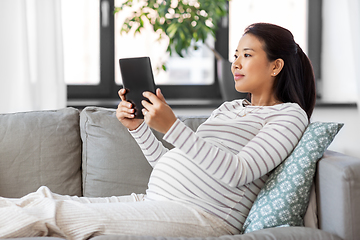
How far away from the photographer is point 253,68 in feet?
4.21

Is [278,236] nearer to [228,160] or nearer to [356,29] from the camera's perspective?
[228,160]

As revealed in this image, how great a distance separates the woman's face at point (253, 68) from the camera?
1282 millimetres

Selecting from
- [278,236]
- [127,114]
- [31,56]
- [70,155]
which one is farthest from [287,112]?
[31,56]

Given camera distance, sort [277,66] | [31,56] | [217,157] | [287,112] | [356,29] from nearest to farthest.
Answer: [217,157] < [287,112] < [277,66] < [31,56] < [356,29]

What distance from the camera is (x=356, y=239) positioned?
97 centimetres

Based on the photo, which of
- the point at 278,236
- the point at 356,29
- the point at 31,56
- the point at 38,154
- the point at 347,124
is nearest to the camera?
the point at 278,236

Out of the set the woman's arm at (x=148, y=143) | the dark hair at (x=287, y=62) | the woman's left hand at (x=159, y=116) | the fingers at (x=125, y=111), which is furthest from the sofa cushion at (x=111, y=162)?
the dark hair at (x=287, y=62)

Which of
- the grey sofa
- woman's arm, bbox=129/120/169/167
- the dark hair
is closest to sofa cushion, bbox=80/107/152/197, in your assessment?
the grey sofa

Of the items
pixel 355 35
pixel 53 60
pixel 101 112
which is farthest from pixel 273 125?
pixel 355 35

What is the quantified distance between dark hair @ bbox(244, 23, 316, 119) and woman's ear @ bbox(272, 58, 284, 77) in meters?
0.01

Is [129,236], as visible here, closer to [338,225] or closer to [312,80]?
[338,225]

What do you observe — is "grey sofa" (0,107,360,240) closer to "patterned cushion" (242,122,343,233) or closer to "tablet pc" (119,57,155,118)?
"tablet pc" (119,57,155,118)

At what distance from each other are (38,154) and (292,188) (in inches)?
37.1

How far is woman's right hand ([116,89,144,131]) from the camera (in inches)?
49.0
